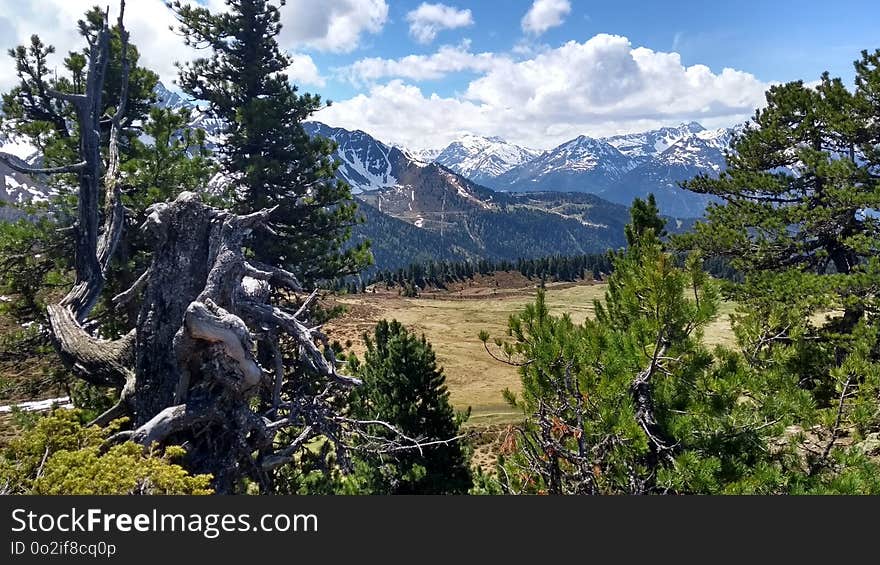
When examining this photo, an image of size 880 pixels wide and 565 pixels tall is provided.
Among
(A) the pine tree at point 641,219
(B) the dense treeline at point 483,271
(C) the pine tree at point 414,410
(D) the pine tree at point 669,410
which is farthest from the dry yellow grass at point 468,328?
(B) the dense treeline at point 483,271

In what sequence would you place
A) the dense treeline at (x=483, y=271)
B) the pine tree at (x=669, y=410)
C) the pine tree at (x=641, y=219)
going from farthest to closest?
the dense treeline at (x=483, y=271) < the pine tree at (x=641, y=219) < the pine tree at (x=669, y=410)

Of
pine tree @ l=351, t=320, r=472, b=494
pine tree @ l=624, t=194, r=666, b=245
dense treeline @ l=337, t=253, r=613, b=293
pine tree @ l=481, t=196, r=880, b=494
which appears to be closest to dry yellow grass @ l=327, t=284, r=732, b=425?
pine tree @ l=481, t=196, r=880, b=494

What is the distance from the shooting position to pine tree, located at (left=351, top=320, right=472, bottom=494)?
12250 mm

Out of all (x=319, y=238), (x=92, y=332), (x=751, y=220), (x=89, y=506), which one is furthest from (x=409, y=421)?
(x=751, y=220)

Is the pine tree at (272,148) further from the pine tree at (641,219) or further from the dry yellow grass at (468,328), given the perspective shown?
the pine tree at (641,219)

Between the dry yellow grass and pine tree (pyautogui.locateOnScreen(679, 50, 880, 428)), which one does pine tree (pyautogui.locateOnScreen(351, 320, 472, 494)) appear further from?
pine tree (pyautogui.locateOnScreen(679, 50, 880, 428))

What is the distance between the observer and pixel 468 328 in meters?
68.9

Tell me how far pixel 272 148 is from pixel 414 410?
9.16 meters

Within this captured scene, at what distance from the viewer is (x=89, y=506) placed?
4.41 meters

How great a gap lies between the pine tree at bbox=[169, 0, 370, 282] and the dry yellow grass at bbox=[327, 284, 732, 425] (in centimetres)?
299

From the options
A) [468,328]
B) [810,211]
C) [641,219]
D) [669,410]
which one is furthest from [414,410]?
[468,328]

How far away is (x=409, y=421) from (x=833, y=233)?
46.0 ft

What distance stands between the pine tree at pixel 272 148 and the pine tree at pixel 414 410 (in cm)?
352

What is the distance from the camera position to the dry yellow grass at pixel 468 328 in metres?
38.5
